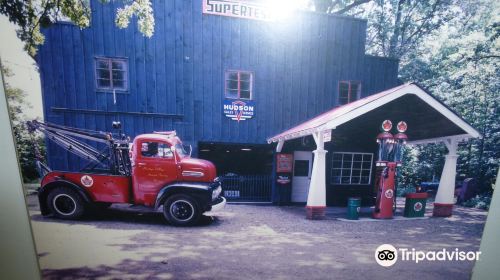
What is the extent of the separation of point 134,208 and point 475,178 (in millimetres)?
3494

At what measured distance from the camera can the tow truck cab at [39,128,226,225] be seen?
6.57 ft

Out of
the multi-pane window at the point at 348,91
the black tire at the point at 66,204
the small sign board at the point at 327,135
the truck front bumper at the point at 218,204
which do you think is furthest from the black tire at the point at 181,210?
the multi-pane window at the point at 348,91

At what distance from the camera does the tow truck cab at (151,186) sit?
200 centimetres

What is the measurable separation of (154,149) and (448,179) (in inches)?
120

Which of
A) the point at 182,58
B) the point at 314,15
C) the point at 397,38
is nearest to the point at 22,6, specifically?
the point at 182,58

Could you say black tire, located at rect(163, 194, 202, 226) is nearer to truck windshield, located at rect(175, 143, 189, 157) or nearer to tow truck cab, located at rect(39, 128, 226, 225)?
tow truck cab, located at rect(39, 128, 226, 225)

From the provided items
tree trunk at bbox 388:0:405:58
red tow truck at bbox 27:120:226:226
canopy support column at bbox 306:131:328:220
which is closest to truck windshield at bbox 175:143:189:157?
red tow truck at bbox 27:120:226:226

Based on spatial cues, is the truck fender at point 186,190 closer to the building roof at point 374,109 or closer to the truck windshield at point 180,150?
the truck windshield at point 180,150

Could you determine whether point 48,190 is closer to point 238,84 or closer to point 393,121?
point 238,84

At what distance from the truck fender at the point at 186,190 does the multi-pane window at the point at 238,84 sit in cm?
108

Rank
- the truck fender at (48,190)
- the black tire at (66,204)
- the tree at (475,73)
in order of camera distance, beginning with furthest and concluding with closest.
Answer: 1. the black tire at (66,204)
2. the truck fender at (48,190)
3. the tree at (475,73)

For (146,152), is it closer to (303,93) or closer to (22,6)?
(22,6)

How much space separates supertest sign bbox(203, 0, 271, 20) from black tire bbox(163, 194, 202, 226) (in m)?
2.04

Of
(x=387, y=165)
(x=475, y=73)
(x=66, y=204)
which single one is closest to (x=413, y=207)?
(x=387, y=165)
